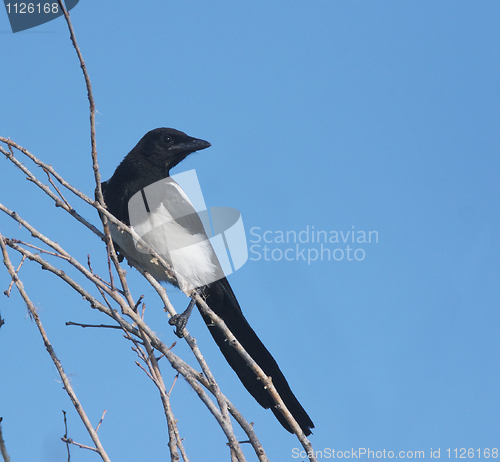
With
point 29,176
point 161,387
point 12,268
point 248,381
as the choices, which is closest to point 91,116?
point 29,176

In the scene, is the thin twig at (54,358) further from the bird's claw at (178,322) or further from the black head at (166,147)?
the black head at (166,147)

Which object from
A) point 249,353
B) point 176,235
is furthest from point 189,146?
point 249,353

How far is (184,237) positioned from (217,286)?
44 cm

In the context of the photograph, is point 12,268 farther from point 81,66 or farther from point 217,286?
point 217,286

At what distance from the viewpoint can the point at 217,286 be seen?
12.5 feet

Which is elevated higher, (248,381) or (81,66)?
(81,66)

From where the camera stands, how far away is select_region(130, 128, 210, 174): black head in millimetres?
4062

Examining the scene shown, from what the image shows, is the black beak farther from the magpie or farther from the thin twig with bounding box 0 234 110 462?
the thin twig with bounding box 0 234 110 462

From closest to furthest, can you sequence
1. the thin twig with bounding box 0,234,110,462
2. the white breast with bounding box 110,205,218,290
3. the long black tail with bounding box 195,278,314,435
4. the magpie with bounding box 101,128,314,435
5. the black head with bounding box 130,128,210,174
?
the thin twig with bounding box 0,234,110,462
the long black tail with bounding box 195,278,314,435
the magpie with bounding box 101,128,314,435
the white breast with bounding box 110,205,218,290
the black head with bounding box 130,128,210,174

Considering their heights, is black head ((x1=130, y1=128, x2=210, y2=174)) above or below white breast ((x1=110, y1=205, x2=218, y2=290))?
above

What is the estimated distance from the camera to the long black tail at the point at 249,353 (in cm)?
326

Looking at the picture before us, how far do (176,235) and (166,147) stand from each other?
784 millimetres

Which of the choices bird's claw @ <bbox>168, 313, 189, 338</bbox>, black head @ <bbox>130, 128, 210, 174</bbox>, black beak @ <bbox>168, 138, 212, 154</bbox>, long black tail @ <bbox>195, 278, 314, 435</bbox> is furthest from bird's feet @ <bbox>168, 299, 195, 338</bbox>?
black beak @ <bbox>168, 138, 212, 154</bbox>

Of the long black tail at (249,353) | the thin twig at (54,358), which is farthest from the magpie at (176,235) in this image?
the thin twig at (54,358)
